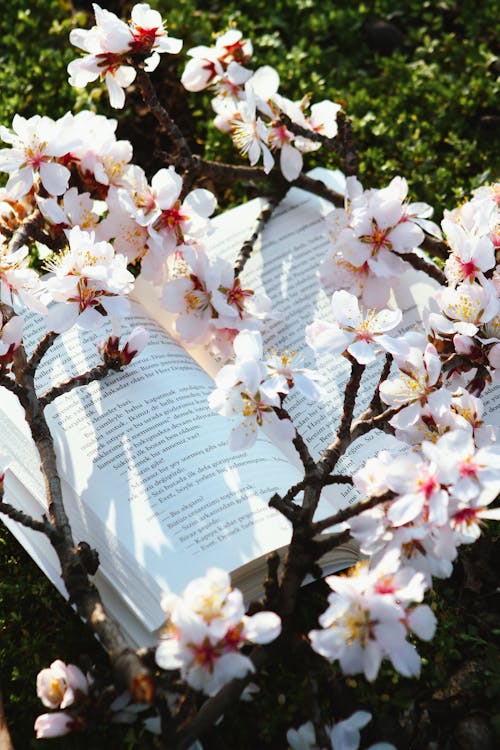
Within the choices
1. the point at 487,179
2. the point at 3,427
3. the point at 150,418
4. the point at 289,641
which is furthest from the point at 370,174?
the point at 289,641

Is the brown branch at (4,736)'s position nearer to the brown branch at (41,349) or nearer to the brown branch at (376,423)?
the brown branch at (41,349)

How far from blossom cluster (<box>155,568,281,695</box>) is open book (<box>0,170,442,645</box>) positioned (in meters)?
0.25

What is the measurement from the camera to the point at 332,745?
51.9 inches

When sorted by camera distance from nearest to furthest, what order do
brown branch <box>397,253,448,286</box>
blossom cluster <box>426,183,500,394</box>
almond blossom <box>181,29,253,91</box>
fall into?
blossom cluster <box>426,183,500,394</box>
brown branch <box>397,253,448,286</box>
almond blossom <box>181,29,253,91</box>

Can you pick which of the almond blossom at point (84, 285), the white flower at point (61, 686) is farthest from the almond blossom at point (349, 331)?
the white flower at point (61, 686)

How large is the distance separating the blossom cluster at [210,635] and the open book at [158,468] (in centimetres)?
25

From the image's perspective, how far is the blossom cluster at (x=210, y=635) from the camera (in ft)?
3.62

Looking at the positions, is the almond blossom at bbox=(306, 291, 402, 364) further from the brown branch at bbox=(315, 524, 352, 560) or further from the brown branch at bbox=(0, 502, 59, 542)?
the brown branch at bbox=(0, 502, 59, 542)

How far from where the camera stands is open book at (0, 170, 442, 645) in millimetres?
1440

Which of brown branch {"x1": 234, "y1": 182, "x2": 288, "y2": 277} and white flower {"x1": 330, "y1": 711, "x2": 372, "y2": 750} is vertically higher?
brown branch {"x1": 234, "y1": 182, "x2": 288, "y2": 277}

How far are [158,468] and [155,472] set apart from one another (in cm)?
1

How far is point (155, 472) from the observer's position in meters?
1.56

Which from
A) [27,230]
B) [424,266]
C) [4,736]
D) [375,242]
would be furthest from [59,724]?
[424,266]

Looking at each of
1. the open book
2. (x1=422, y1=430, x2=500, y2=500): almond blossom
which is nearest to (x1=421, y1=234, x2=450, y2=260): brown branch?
the open book
